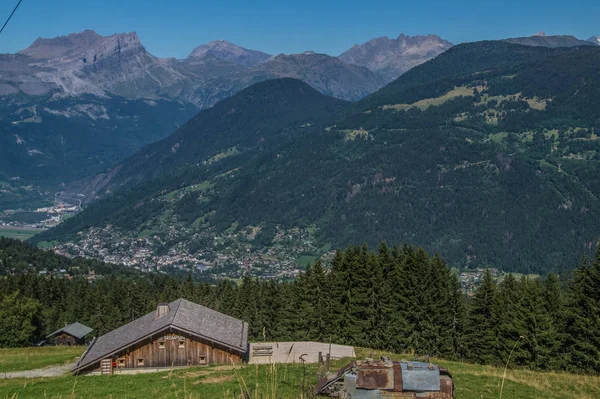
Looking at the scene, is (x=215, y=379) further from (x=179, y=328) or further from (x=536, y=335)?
(x=536, y=335)

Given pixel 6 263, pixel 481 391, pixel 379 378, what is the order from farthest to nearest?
1. pixel 6 263
2. pixel 481 391
3. pixel 379 378

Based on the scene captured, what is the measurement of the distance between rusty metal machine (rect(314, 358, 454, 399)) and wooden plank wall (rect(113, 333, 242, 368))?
79.1 ft

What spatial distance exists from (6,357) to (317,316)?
3132cm

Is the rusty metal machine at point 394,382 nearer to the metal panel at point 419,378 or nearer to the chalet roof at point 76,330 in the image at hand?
the metal panel at point 419,378

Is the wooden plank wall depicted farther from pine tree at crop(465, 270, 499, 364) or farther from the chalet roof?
the chalet roof

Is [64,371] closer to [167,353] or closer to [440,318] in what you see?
[167,353]

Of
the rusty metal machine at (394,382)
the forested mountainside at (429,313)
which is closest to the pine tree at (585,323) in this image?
the forested mountainside at (429,313)

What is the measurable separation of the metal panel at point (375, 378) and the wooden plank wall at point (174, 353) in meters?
24.2

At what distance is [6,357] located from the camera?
53.5 metres

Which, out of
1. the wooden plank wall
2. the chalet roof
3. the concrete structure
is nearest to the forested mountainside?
the concrete structure

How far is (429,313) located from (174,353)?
1013 inches

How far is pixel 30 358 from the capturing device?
52.4 m

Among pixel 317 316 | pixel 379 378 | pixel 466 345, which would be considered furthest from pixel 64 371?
pixel 466 345

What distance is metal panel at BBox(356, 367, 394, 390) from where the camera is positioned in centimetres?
2103
